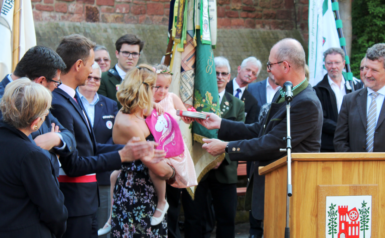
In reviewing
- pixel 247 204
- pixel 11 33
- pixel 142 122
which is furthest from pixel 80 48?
pixel 247 204

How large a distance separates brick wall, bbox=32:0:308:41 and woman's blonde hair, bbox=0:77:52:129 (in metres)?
6.88

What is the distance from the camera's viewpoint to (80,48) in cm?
326

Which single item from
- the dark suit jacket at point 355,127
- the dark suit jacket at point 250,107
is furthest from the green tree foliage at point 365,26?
the dark suit jacket at point 355,127

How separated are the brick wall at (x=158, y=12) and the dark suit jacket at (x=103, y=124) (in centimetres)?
482

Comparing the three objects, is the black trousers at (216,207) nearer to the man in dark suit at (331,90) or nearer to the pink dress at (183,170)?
the pink dress at (183,170)

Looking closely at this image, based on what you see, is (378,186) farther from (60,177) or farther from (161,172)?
(60,177)

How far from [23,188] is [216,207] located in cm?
300

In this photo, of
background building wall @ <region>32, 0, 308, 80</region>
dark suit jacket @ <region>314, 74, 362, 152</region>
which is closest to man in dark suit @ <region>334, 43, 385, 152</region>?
dark suit jacket @ <region>314, 74, 362, 152</region>

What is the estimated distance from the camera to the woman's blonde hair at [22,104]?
7.77 feet

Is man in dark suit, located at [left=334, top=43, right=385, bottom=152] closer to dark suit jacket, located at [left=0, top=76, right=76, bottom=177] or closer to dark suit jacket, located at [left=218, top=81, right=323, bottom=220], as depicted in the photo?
dark suit jacket, located at [left=218, top=81, right=323, bottom=220]

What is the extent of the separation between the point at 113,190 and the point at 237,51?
703 cm

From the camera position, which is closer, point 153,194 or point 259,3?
point 153,194

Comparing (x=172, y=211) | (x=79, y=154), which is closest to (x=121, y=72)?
(x=172, y=211)

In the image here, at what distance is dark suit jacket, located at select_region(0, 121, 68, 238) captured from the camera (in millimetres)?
2330
